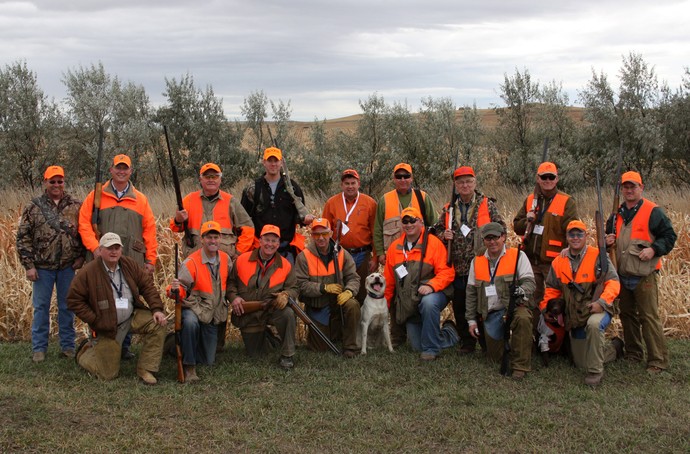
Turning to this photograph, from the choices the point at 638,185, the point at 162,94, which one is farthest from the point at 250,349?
the point at 162,94

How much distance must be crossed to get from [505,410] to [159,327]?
3.67 meters

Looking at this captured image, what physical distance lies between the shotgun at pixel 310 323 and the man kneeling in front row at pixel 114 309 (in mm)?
1434

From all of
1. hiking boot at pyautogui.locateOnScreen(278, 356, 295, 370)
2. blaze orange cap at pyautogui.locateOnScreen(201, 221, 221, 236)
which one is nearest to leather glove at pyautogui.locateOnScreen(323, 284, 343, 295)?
hiking boot at pyautogui.locateOnScreen(278, 356, 295, 370)

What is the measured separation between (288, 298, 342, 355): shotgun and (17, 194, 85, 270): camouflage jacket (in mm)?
2552

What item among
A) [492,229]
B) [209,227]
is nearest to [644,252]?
[492,229]

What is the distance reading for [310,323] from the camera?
7641mm

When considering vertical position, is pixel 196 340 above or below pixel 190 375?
above

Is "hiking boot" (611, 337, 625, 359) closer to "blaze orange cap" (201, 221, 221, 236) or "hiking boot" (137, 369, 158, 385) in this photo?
"blaze orange cap" (201, 221, 221, 236)

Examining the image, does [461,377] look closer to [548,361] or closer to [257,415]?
[548,361]

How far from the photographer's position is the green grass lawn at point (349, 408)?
5.36 metres

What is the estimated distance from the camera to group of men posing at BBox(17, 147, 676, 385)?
6945 mm

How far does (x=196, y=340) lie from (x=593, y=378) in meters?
4.17

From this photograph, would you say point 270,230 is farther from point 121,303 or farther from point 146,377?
point 146,377

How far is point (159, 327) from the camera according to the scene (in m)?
7.04
